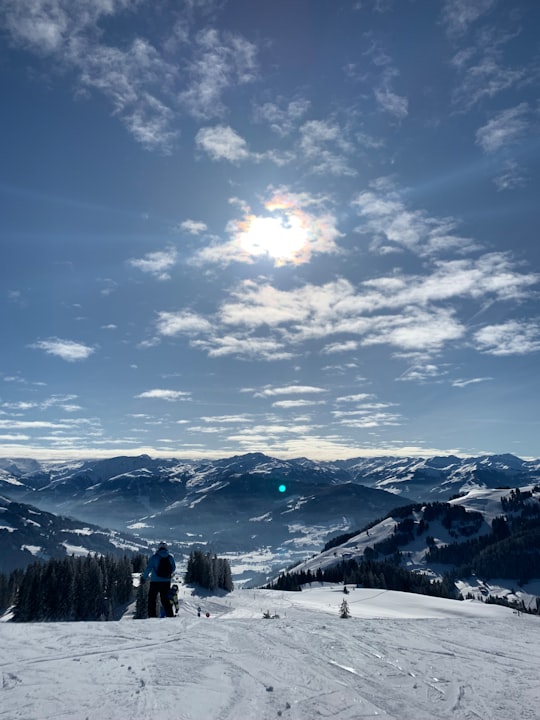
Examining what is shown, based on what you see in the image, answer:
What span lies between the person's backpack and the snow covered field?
16.2ft

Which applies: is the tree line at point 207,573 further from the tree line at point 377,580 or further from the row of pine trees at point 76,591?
the tree line at point 377,580

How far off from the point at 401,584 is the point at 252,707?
183 m

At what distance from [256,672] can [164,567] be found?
11.7 metres

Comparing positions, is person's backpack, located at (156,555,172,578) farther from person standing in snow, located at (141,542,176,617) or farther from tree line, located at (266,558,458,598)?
tree line, located at (266,558,458,598)

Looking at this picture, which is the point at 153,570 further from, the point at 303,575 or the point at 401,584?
the point at 303,575

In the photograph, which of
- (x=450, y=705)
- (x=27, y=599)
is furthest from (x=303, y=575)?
(x=450, y=705)

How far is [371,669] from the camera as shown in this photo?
9.62 m

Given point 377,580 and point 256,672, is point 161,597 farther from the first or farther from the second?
point 377,580

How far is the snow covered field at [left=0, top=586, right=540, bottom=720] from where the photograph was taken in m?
7.12

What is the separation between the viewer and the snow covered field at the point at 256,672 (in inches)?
280

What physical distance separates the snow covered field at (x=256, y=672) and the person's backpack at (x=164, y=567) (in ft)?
16.2

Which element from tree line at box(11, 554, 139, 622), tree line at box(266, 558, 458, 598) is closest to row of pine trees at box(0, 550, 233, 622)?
tree line at box(11, 554, 139, 622)

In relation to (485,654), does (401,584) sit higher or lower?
lower

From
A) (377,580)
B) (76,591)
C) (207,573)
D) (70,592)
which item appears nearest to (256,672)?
(70,592)
